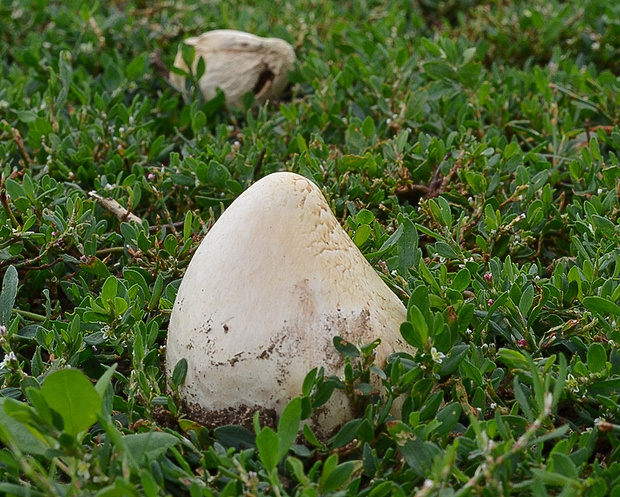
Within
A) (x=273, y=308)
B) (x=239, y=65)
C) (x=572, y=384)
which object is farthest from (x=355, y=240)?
(x=239, y=65)

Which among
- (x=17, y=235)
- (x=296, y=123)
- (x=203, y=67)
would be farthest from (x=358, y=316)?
(x=203, y=67)

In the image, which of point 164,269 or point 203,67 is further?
point 203,67

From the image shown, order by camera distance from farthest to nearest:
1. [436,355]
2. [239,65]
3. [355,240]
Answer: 1. [239,65]
2. [355,240]
3. [436,355]

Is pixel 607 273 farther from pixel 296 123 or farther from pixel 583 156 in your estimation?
pixel 296 123

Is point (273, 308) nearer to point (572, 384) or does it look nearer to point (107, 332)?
point (107, 332)

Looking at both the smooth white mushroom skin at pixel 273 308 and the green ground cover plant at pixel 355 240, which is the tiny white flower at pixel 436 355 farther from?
the smooth white mushroom skin at pixel 273 308

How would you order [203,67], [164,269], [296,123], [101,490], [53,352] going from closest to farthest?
1. [101,490]
2. [53,352]
3. [164,269]
4. [296,123]
5. [203,67]
